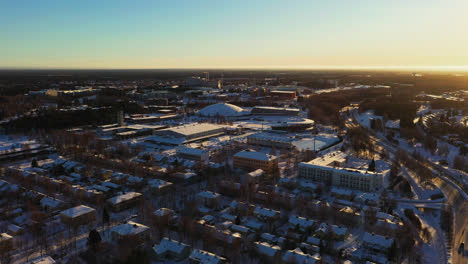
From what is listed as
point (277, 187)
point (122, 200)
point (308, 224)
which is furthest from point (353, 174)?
point (122, 200)

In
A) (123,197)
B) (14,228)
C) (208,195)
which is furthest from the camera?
(208,195)

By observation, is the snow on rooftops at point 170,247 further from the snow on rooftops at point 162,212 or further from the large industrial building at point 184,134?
the large industrial building at point 184,134

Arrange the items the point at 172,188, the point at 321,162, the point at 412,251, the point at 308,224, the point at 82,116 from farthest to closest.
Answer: the point at 82,116 < the point at 321,162 < the point at 172,188 < the point at 308,224 < the point at 412,251

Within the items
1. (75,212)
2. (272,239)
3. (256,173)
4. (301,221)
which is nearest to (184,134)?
(256,173)

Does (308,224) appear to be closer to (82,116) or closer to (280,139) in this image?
(280,139)

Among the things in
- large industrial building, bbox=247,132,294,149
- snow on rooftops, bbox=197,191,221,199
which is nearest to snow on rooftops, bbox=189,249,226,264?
snow on rooftops, bbox=197,191,221,199

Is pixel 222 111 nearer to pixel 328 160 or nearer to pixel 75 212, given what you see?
pixel 328 160
